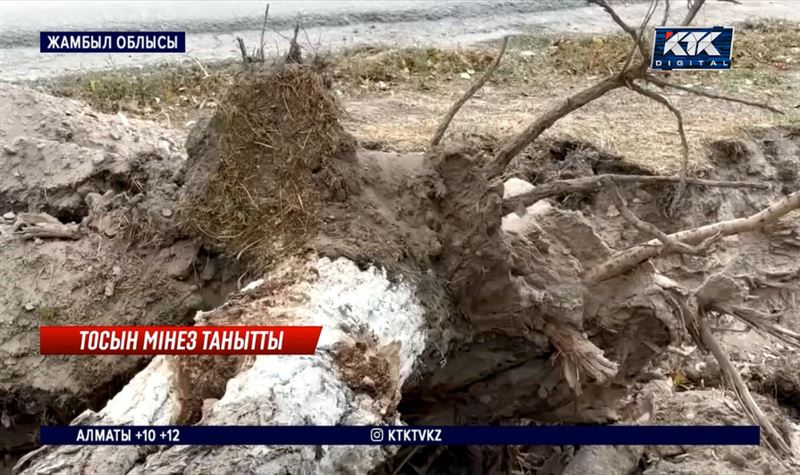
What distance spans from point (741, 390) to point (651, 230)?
697mm

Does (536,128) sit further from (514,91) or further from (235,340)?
(514,91)

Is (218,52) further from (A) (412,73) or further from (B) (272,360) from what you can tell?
(B) (272,360)

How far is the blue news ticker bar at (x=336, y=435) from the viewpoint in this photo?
8.16 ft

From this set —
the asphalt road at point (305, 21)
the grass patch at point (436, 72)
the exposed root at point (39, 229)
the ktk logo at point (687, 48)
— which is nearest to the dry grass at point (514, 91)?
the grass patch at point (436, 72)

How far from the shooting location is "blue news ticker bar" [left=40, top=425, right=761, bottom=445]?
2488 millimetres

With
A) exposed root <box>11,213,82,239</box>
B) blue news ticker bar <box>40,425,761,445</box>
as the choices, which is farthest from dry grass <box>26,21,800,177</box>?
blue news ticker bar <box>40,425,761,445</box>

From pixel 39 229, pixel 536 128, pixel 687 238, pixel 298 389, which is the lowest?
pixel 298 389

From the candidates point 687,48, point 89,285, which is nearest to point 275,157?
point 89,285

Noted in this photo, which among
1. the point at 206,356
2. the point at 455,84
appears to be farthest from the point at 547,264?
the point at 455,84

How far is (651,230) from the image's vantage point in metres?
3.19

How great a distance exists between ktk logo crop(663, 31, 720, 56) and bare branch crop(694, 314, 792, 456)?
1.53 m

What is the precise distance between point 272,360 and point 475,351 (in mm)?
990

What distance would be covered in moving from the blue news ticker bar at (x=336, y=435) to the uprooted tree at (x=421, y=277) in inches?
1.7

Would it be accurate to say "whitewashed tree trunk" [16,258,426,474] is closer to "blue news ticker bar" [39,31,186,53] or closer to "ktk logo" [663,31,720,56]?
"blue news ticker bar" [39,31,186,53]
